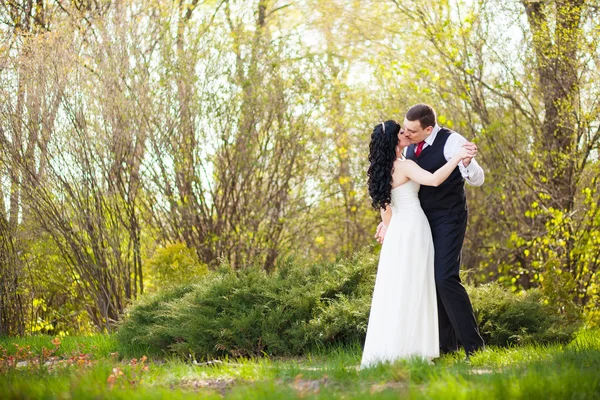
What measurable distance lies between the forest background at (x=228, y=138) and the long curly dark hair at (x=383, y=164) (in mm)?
2704

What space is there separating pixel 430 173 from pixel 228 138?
5323mm

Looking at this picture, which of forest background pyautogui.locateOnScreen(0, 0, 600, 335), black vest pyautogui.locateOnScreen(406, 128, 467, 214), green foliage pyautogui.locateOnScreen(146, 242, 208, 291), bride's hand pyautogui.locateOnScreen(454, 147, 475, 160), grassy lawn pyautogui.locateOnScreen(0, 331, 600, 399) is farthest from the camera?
forest background pyautogui.locateOnScreen(0, 0, 600, 335)

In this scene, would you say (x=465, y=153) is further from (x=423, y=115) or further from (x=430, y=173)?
(x=423, y=115)

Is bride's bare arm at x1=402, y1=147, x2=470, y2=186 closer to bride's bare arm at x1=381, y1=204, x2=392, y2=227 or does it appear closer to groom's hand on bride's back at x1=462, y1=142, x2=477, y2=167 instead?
groom's hand on bride's back at x1=462, y1=142, x2=477, y2=167

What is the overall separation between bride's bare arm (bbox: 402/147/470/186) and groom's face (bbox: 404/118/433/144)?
0.27m

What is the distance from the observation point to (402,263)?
5387 millimetres

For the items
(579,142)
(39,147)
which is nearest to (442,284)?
(579,142)

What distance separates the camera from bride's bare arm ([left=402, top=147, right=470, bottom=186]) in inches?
210

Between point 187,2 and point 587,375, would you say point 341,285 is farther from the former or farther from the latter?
point 187,2

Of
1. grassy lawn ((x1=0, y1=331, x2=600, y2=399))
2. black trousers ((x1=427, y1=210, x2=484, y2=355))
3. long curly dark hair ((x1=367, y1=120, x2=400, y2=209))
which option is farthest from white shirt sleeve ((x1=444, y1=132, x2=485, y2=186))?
grassy lawn ((x1=0, y1=331, x2=600, y2=399))

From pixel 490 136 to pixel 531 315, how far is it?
3.84 meters

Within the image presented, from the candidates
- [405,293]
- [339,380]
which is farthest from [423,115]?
[339,380]

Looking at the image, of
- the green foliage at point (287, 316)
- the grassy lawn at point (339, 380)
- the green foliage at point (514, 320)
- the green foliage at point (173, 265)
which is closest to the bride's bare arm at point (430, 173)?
the grassy lawn at point (339, 380)

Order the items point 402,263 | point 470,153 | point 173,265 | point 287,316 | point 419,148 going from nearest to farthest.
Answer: point 470,153, point 402,263, point 419,148, point 287,316, point 173,265
